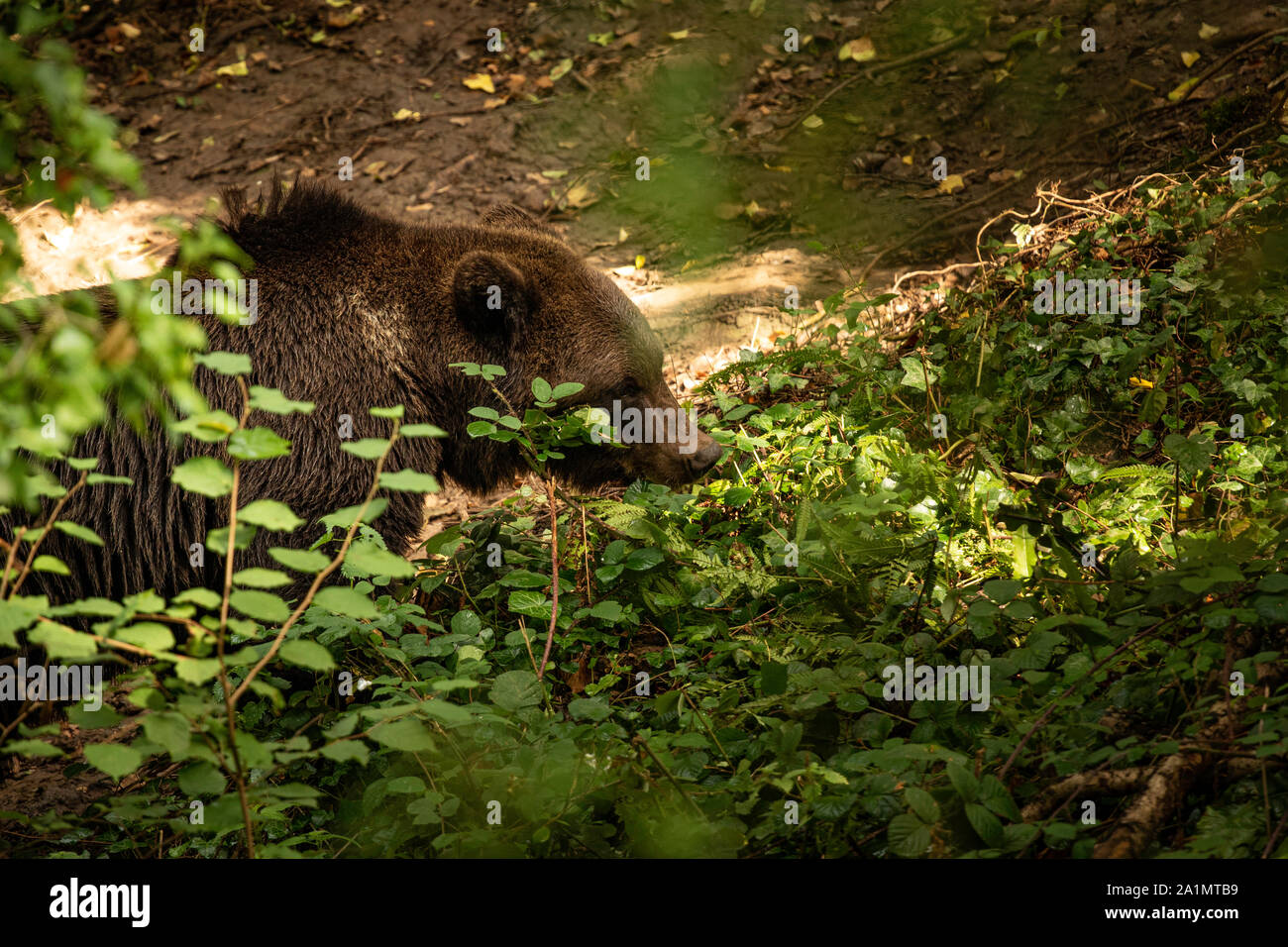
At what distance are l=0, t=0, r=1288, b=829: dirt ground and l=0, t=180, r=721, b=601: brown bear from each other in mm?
1205

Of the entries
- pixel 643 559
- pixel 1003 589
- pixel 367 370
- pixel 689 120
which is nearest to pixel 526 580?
pixel 643 559

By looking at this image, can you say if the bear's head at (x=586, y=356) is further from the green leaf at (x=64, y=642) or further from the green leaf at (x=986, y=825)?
the green leaf at (x=64, y=642)

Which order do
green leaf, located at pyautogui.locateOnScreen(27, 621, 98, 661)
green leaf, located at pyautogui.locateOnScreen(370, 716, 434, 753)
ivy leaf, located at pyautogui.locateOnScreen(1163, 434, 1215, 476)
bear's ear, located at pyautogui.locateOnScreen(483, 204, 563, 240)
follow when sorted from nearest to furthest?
green leaf, located at pyautogui.locateOnScreen(27, 621, 98, 661)
green leaf, located at pyautogui.locateOnScreen(370, 716, 434, 753)
ivy leaf, located at pyautogui.locateOnScreen(1163, 434, 1215, 476)
bear's ear, located at pyautogui.locateOnScreen(483, 204, 563, 240)

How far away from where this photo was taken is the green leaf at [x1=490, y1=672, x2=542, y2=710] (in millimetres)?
3490

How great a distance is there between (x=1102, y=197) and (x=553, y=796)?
535cm

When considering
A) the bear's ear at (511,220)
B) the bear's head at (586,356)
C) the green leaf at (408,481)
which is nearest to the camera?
the green leaf at (408,481)

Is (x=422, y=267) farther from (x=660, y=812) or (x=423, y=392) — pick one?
(x=660, y=812)

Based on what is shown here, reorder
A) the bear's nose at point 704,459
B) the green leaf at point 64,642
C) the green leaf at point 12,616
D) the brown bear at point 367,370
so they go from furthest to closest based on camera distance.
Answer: the bear's nose at point 704,459 < the brown bear at point 367,370 < the green leaf at point 12,616 < the green leaf at point 64,642

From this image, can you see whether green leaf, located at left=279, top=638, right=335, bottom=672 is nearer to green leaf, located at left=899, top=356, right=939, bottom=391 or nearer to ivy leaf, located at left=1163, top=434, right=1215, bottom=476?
ivy leaf, located at left=1163, top=434, right=1215, bottom=476

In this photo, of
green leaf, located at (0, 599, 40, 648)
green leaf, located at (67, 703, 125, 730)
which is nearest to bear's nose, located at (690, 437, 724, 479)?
green leaf, located at (67, 703, 125, 730)

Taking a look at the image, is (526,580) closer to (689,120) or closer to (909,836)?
(909,836)

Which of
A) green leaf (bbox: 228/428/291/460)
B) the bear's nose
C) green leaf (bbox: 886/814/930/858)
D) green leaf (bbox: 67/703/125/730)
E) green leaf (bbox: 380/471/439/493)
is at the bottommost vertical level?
green leaf (bbox: 886/814/930/858)

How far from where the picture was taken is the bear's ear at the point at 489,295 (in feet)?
16.9

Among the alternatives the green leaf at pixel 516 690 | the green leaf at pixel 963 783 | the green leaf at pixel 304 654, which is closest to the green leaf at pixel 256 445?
the green leaf at pixel 304 654
